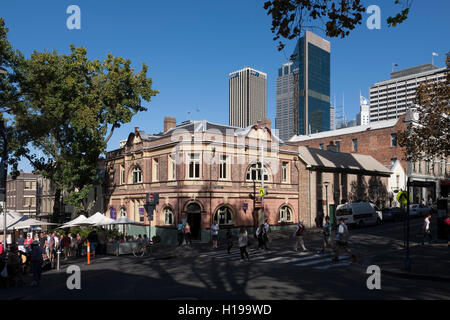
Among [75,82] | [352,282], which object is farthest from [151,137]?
[352,282]

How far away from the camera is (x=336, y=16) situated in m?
8.33

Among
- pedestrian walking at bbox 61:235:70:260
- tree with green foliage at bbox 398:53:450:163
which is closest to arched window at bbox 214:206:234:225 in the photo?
pedestrian walking at bbox 61:235:70:260

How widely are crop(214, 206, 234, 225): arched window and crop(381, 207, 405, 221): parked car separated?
1660 centimetres

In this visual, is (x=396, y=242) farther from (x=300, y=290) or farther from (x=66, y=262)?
(x=66, y=262)

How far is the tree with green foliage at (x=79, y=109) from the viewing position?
108 feet

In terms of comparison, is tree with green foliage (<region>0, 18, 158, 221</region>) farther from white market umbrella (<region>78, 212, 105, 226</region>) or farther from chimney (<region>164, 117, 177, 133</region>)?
white market umbrella (<region>78, 212, 105, 226</region>)

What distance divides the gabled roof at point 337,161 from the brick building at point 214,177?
0.69 ft

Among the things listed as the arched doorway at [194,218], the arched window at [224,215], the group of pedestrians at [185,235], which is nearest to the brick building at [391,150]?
the arched window at [224,215]

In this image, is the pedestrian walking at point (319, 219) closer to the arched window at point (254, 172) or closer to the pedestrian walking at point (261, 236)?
the arched window at point (254, 172)

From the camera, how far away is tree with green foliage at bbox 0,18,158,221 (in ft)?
108

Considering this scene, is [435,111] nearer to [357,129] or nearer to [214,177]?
[214,177]

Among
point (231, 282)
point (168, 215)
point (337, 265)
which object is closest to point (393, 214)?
point (168, 215)
